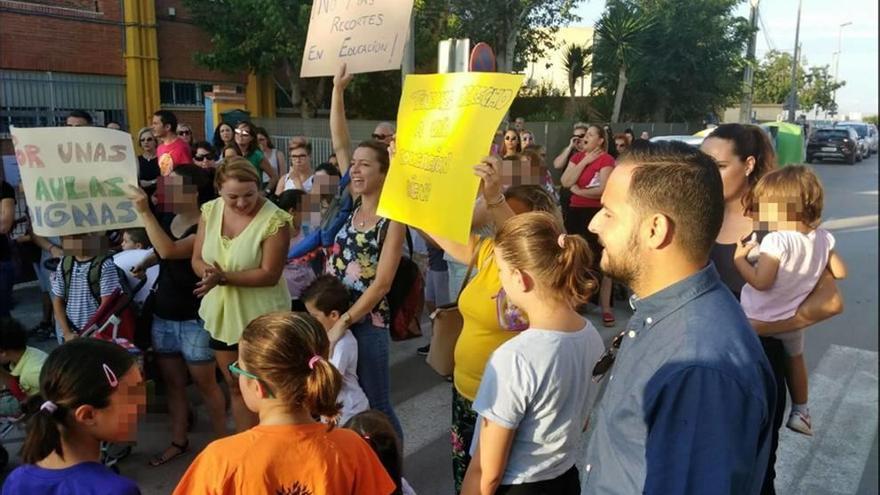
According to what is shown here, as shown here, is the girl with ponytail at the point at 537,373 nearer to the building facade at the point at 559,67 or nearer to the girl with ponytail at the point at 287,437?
the girl with ponytail at the point at 287,437

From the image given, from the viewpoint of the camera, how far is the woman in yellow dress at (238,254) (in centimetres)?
348

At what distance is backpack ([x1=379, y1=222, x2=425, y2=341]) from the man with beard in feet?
6.85

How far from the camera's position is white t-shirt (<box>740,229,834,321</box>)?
3113 millimetres

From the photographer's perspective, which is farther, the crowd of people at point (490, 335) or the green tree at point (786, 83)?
the green tree at point (786, 83)

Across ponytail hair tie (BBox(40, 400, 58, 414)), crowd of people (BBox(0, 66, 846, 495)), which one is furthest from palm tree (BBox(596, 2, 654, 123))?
ponytail hair tie (BBox(40, 400, 58, 414))

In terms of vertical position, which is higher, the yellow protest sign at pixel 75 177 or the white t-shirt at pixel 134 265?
the yellow protest sign at pixel 75 177

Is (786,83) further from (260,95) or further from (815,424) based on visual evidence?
(815,424)

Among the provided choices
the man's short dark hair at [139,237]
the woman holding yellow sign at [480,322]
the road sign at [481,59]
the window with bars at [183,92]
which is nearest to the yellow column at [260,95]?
the window with bars at [183,92]

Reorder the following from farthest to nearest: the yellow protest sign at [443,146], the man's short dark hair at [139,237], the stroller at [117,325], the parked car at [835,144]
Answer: the parked car at [835,144]
the man's short dark hair at [139,237]
the stroller at [117,325]
the yellow protest sign at [443,146]

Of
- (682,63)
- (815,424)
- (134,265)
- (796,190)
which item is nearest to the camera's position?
(796,190)

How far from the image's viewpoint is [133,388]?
230cm

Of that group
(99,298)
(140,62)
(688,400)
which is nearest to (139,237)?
(99,298)

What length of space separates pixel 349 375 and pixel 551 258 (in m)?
1.59

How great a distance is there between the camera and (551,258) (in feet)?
6.98
